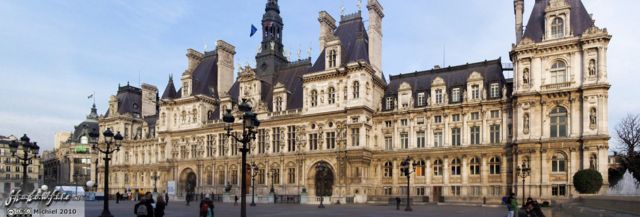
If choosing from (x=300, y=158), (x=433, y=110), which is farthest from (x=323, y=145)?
(x=433, y=110)

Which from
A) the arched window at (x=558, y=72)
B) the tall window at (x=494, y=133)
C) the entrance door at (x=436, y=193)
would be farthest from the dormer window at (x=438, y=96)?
the arched window at (x=558, y=72)

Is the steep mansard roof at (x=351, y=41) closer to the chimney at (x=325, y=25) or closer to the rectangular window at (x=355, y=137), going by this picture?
the chimney at (x=325, y=25)

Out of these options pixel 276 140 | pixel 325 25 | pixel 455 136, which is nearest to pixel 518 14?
pixel 455 136

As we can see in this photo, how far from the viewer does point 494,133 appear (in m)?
51.2

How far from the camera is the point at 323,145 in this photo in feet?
192

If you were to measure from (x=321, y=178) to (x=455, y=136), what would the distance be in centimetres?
1559

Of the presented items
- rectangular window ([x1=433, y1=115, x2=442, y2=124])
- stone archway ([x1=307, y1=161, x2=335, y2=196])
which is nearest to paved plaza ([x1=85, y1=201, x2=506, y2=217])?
rectangular window ([x1=433, y1=115, x2=442, y2=124])

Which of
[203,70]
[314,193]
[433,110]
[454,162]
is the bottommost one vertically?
[314,193]

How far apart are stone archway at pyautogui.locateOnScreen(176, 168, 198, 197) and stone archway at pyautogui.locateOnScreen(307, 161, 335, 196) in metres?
19.9

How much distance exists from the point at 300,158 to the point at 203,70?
83.6 ft

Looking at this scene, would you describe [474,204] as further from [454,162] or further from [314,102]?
[314,102]

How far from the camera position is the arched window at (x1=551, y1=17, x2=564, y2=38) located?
159 ft

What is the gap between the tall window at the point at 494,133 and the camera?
50.9 metres

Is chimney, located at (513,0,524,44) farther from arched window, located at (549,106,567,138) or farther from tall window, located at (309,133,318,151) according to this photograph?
tall window, located at (309,133,318,151)
